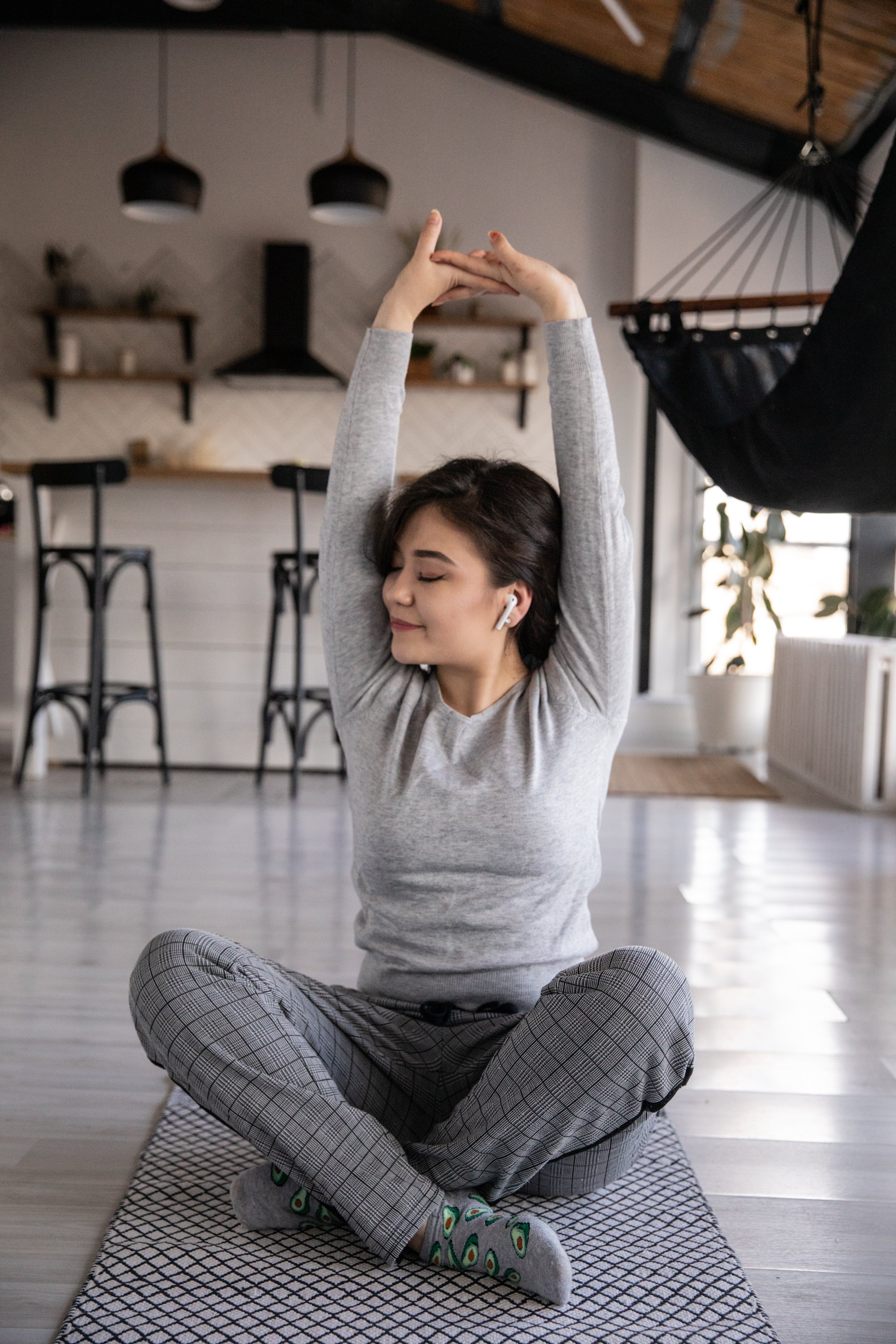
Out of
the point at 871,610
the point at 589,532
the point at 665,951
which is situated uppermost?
the point at 589,532

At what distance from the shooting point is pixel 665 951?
2.49 meters

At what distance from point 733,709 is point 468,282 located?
4773 mm

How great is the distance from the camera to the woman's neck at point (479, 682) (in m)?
1.42

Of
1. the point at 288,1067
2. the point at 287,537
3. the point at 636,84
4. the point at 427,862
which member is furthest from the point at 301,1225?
the point at 636,84

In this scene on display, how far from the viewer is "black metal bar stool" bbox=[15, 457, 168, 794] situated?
4.20m

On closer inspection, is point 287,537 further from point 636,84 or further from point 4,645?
point 636,84

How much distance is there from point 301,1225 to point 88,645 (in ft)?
12.5

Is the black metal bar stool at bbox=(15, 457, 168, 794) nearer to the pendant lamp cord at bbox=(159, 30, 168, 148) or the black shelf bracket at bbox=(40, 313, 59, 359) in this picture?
the black shelf bracket at bbox=(40, 313, 59, 359)

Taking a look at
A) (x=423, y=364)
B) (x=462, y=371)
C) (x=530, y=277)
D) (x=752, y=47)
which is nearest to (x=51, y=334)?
(x=423, y=364)

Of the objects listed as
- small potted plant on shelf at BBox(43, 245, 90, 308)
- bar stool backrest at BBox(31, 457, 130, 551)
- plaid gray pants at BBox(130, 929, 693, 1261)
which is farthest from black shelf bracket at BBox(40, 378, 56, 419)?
plaid gray pants at BBox(130, 929, 693, 1261)

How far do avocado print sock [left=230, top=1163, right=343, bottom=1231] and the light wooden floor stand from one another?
0.17m

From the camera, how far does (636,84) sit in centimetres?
588

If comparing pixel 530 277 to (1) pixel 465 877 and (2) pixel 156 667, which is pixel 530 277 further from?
(2) pixel 156 667

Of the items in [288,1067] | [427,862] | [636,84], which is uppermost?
[636,84]
